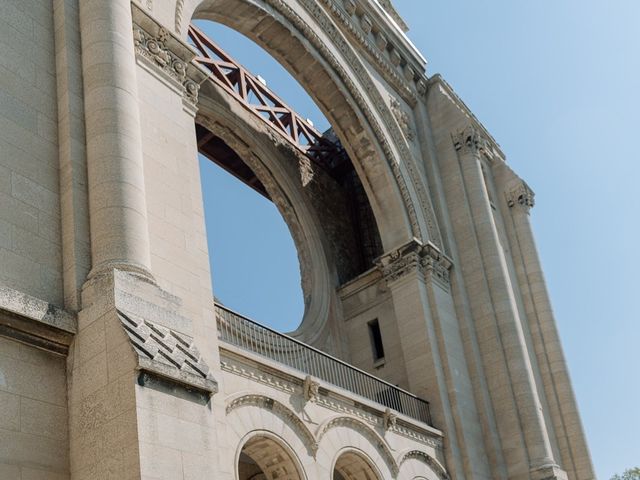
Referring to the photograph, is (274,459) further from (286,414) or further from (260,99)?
(260,99)

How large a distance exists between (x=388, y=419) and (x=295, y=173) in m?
9.30

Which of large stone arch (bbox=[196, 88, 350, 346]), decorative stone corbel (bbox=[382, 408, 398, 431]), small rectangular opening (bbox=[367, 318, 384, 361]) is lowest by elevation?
decorative stone corbel (bbox=[382, 408, 398, 431])

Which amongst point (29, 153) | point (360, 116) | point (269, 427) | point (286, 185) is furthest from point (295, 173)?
point (29, 153)

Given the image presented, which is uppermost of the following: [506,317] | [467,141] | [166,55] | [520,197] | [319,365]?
[467,141]

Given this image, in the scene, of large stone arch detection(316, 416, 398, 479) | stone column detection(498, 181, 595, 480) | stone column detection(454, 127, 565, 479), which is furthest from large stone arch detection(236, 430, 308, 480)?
stone column detection(498, 181, 595, 480)

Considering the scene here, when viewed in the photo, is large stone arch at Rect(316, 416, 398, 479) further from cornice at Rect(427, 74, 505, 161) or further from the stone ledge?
cornice at Rect(427, 74, 505, 161)

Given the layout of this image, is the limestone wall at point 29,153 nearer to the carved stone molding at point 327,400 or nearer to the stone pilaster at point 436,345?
the carved stone molding at point 327,400

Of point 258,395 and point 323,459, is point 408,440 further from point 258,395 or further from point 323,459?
point 258,395

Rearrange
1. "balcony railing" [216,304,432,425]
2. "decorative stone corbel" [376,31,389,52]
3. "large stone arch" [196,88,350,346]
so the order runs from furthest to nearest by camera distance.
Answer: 1. "decorative stone corbel" [376,31,389,52]
2. "large stone arch" [196,88,350,346]
3. "balcony railing" [216,304,432,425]

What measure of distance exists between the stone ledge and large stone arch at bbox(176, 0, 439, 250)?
37.9 feet

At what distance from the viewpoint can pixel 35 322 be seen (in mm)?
8867

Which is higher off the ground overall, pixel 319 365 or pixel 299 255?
pixel 299 255

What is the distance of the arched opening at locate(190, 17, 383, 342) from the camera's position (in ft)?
72.2

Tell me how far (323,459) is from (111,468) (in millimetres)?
6310
